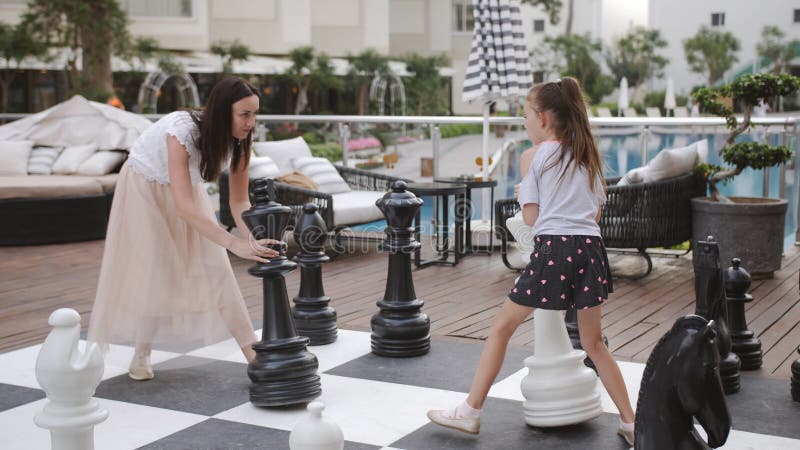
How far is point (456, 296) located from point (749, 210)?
2042mm

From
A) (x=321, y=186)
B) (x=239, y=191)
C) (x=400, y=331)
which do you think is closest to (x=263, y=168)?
(x=321, y=186)

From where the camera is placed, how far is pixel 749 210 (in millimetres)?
6234

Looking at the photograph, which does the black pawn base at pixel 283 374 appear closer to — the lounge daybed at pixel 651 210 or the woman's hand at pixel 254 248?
the woman's hand at pixel 254 248

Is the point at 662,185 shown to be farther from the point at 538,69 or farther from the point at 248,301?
the point at 538,69

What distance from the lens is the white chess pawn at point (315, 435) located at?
1962 mm

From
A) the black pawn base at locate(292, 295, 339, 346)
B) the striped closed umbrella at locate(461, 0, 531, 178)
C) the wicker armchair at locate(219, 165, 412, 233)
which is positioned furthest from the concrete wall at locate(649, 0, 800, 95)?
the black pawn base at locate(292, 295, 339, 346)

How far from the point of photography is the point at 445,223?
7.32 m

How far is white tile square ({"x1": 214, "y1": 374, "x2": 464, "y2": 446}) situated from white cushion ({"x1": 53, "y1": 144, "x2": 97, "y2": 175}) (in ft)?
18.3

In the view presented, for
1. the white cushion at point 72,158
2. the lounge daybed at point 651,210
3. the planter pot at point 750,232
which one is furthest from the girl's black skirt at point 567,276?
the white cushion at point 72,158

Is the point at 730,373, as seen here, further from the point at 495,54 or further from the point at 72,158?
the point at 72,158

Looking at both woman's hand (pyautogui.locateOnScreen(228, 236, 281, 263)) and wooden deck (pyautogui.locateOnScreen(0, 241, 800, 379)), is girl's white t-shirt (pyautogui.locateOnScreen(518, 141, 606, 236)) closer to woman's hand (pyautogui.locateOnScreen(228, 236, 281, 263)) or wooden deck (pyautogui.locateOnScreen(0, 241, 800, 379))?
woman's hand (pyautogui.locateOnScreen(228, 236, 281, 263))

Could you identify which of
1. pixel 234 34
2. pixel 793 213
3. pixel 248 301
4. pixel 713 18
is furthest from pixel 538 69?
pixel 248 301

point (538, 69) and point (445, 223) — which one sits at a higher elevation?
point (538, 69)

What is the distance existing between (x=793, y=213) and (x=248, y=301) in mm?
4472
